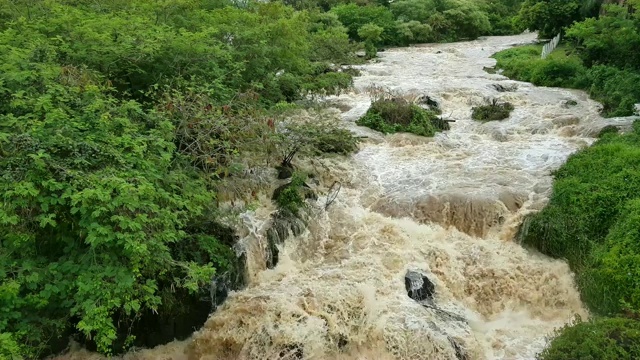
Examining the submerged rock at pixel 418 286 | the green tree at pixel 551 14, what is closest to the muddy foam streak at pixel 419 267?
the submerged rock at pixel 418 286

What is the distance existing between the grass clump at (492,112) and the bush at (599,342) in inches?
400

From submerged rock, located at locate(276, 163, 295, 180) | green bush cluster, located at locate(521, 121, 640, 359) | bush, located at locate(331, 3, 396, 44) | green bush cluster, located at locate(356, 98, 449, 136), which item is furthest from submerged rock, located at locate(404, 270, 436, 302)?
bush, located at locate(331, 3, 396, 44)

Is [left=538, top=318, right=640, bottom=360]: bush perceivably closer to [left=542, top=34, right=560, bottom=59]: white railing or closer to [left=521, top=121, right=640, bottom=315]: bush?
[left=521, top=121, right=640, bottom=315]: bush

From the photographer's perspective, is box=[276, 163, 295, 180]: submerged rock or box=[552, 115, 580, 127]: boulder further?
box=[552, 115, 580, 127]: boulder

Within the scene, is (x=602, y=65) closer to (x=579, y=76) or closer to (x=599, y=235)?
(x=579, y=76)

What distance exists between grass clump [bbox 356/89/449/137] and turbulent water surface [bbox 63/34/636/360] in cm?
47

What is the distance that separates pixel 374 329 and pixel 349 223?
293 centimetres

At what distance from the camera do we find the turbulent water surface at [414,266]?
7164mm

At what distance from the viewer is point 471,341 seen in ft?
23.6

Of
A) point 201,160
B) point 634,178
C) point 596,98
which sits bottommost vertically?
point 596,98

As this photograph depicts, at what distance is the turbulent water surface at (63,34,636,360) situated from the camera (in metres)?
7.16

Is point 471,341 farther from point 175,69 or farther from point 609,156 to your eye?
point 175,69

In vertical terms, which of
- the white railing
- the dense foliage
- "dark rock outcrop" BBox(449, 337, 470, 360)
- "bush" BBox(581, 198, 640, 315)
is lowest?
the white railing

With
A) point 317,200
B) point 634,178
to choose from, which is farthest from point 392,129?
point 634,178
